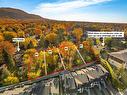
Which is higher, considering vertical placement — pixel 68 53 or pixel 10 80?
pixel 68 53

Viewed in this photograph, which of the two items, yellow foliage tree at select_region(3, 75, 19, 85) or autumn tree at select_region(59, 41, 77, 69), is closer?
yellow foliage tree at select_region(3, 75, 19, 85)

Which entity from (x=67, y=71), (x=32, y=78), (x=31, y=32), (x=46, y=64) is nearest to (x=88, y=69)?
(x=67, y=71)

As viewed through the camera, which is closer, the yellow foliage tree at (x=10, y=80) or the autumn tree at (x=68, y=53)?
the yellow foliage tree at (x=10, y=80)

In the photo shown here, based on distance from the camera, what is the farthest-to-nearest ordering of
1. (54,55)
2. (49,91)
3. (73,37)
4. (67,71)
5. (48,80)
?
(73,37), (54,55), (67,71), (48,80), (49,91)

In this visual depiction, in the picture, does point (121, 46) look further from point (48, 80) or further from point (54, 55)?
point (48, 80)

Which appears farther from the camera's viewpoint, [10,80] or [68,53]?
[68,53]

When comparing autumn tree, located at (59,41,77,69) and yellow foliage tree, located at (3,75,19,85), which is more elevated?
autumn tree, located at (59,41,77,69)

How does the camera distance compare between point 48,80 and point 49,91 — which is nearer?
point 49,91

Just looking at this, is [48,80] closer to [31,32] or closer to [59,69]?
[59,69]

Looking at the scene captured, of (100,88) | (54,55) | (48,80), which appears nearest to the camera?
(100,88)

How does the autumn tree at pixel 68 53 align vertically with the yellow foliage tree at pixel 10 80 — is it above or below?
above
